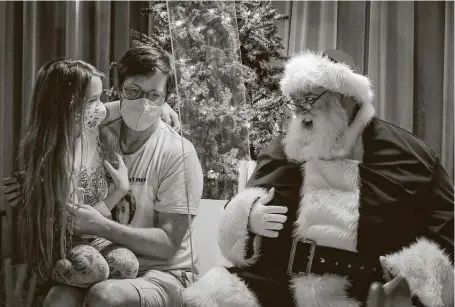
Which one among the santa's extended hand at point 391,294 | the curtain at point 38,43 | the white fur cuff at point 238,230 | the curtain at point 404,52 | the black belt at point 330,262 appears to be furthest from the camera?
the curtain at point 404,52

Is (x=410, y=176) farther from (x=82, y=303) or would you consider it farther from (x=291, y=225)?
(x=82, y=303)

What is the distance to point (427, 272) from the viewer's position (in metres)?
1.42

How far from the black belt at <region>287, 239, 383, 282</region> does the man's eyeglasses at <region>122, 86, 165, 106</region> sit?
0.58 metres

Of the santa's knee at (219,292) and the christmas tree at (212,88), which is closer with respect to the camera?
the santa's knee at (219,292)

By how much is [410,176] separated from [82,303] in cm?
99

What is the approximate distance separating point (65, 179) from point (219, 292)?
56cm

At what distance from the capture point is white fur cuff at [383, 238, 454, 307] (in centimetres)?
141

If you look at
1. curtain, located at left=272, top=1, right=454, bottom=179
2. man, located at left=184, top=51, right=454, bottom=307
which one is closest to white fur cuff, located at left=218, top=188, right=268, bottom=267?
man, located at left=184, top=51, right=454, bottom=307

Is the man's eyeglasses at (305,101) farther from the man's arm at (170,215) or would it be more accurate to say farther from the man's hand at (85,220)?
the man's hand at (85,220)

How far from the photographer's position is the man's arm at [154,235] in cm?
167

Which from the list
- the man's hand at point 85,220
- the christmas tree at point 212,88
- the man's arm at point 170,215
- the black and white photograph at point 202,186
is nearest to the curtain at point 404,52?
the black and white photograph at point 202,186

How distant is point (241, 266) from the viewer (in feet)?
5.28

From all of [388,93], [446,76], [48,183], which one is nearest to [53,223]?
[48,183]

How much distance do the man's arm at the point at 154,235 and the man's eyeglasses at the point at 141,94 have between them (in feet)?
1.12
